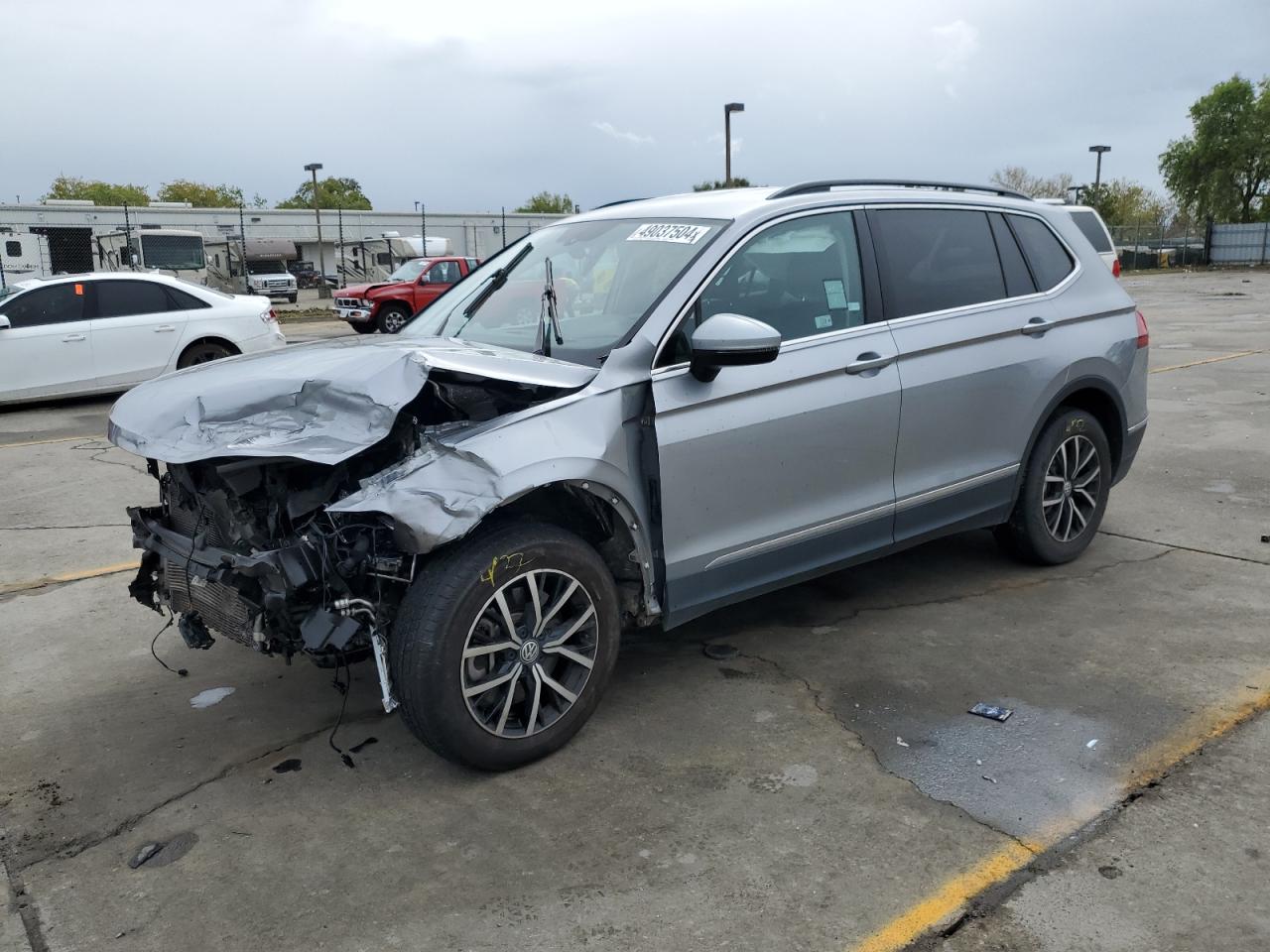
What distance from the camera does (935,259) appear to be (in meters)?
4.58

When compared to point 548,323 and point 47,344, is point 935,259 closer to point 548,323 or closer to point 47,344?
point 548,323

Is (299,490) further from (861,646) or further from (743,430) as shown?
(861,646)

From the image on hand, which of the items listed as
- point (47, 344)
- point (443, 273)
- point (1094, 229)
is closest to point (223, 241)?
point (443, 273)

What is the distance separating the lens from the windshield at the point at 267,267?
44.1 m

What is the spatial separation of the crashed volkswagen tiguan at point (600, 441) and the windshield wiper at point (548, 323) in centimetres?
2

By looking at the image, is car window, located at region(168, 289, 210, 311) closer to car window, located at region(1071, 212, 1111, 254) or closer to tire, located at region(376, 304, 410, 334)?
tire, located at region(376, 304, 410, 334)

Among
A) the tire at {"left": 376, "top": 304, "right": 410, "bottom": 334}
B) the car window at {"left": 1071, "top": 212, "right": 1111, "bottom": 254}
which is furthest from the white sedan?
the car window at {"left": 1071, "top": 212, "right": 1111, "bottom": 254}

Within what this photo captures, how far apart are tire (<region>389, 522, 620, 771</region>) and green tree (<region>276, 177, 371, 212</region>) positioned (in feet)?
328

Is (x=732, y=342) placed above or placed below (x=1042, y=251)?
below

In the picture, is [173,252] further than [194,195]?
No

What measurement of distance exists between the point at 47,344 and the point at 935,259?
10259 millimetres

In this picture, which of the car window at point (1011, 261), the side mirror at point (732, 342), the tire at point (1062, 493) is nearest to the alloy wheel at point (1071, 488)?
the tire at point (1062, 493)

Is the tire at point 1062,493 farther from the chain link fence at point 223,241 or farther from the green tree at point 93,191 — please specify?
the green tree at point 93,191

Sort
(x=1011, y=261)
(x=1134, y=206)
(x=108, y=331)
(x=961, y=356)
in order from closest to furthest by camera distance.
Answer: (x=961, y=356) → (x=1011, y=261) → (x=108, y=331) → (x=1134, y=206)
